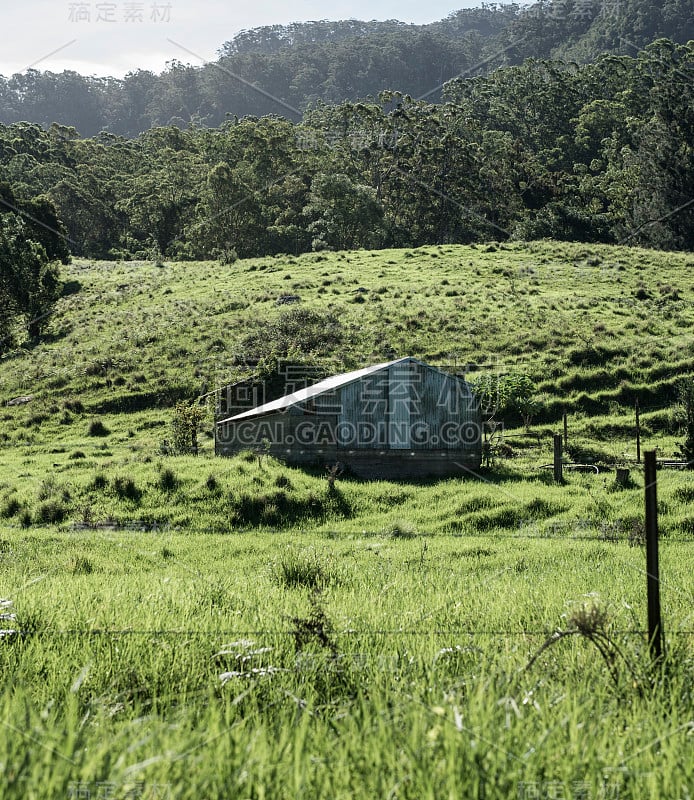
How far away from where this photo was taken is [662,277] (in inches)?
2309

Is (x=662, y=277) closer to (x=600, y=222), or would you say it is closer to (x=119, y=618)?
(x=600, y=222)

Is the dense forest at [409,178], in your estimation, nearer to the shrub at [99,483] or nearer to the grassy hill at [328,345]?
the grassy hill at [328,345]

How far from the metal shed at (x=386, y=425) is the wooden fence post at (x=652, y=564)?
24242mm

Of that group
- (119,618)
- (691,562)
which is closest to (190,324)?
(691,562)

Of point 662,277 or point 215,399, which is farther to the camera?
point 662,277

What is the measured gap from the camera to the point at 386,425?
2972 centimetres

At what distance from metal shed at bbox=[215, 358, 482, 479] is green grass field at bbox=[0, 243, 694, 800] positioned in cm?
212

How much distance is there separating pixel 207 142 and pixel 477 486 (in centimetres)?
9549

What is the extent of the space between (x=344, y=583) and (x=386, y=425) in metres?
20.4

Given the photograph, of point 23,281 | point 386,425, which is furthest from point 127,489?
point 23,281

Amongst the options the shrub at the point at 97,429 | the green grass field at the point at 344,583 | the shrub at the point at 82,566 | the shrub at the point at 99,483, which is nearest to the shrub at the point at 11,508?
the green grass field at the point at 344,583

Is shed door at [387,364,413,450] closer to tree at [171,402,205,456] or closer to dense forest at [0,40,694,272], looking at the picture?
tree at [171,402,205,456]

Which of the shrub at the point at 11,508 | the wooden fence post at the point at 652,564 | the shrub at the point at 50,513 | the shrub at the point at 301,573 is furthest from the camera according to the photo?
the shrub at the point at 11,508

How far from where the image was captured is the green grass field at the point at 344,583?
8.83 ft
